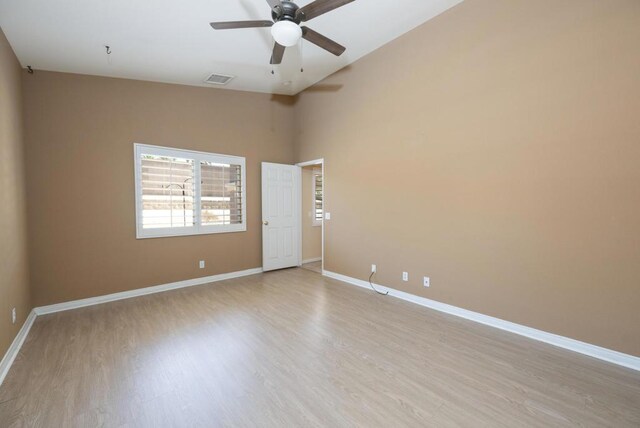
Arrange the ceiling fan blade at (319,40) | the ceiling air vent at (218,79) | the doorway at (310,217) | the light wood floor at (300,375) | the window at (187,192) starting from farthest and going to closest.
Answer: the doorway at (310,217), the ceiling air vent at (218,79), the window at (187,192), the ceiling fan blade at (319,40), the light wood floor at (300,375)

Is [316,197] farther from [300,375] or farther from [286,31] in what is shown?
[300,375]

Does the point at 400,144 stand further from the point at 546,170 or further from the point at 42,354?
the point at 42,354

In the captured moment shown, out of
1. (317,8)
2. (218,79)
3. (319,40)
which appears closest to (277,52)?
(319,40)

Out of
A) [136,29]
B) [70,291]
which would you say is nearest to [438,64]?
[136,29]

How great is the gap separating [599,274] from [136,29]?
17.0 feet

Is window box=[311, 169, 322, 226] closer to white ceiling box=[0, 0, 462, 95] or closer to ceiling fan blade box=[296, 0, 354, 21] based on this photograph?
white ceiling box=[0, 0, 462, 95]

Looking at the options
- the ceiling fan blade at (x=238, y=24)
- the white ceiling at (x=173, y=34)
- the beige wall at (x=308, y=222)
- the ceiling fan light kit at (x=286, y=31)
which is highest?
the white ceiling at (x=173, y=34)

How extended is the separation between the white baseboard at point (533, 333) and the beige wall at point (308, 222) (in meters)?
2.58

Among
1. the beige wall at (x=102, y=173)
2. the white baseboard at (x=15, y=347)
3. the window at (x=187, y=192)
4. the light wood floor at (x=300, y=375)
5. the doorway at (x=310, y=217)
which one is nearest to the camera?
the light wood floor at (x=300, y=375)

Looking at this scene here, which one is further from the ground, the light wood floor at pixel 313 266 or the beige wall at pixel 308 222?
the beige wall at pixel 308 222

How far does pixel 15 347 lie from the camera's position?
103 inches

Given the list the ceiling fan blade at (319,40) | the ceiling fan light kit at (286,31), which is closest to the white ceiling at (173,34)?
the ceiling fan blade at (319,40)

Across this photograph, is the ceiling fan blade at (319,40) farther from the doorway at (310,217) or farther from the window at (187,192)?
the doorway at (310,217)

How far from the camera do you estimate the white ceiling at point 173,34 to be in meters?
2.69
